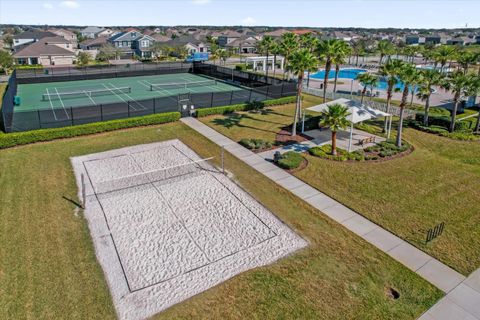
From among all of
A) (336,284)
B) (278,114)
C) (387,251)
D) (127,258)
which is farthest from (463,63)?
(127,258)

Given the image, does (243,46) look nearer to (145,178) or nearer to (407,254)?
(145,178)

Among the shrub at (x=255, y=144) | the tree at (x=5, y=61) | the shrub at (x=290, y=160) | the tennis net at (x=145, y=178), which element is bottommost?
the tennis net at (x=145, y=178)

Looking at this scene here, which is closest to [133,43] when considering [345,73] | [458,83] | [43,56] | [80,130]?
[43,56]

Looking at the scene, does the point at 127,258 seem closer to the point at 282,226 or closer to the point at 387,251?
the point at 282,226

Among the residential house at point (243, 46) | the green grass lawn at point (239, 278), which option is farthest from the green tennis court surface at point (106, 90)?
the residential house at point (243, 46)

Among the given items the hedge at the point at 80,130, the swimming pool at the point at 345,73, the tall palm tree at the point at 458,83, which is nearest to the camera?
the hedge at the point at 80,130

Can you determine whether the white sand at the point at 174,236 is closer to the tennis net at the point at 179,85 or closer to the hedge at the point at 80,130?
the hedge at the point at 80,130
